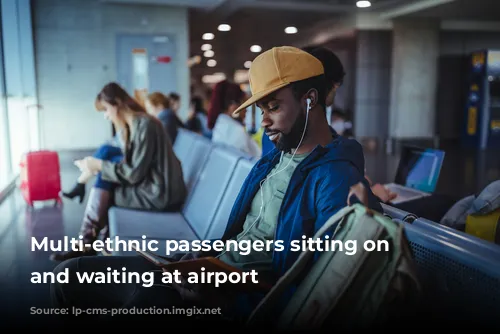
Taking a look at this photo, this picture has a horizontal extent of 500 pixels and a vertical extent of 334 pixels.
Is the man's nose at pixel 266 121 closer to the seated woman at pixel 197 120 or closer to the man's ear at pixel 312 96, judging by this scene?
the man's ear at pixel 312 96

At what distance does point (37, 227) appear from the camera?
4777 millimetres

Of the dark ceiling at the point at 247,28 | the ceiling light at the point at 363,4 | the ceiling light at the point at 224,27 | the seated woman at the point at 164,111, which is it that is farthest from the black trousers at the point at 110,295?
the ceiling light at the point at 224,27

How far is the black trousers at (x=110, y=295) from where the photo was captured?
165cm

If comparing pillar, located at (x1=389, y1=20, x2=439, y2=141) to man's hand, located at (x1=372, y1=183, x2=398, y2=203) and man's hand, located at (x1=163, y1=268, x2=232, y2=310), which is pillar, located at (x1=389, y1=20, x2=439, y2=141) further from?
man's hand, located at (x1=163, y1=268, x2=232, y2=310)

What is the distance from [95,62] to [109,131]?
1.45 metres

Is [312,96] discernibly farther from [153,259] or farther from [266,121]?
[153,259]

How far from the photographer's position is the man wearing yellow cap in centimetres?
143

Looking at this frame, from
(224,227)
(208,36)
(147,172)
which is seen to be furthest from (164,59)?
(224,227)

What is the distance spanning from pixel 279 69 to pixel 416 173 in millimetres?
1866

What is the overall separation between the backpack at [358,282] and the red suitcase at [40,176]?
497 centimetres

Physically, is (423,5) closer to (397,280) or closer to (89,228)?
(89,228)

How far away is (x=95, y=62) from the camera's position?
1024 cm

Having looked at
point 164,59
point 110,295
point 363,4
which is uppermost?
point 363,4

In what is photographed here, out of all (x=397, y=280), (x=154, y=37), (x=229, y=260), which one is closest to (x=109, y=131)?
(x=154, y=37)
